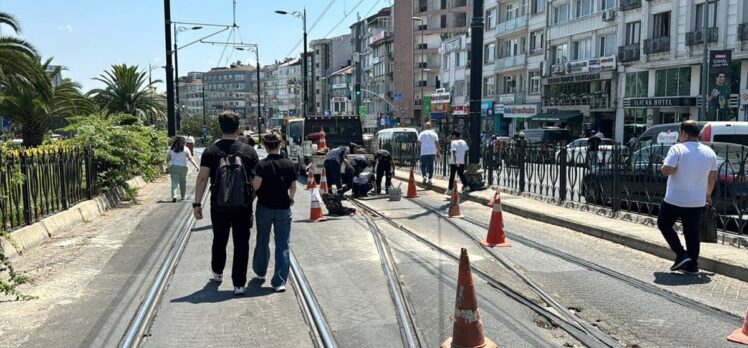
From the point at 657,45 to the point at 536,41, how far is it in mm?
15026

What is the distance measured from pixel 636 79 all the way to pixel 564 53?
8.72 meters

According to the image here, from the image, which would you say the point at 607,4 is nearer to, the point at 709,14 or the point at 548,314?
the point at 709,14

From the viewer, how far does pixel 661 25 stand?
36.6 m

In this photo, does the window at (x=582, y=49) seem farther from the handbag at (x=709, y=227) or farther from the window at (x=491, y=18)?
the handbag at (x=709, y=227)

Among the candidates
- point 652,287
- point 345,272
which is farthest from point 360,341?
point 652,287

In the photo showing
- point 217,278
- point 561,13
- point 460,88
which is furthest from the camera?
point 460,88

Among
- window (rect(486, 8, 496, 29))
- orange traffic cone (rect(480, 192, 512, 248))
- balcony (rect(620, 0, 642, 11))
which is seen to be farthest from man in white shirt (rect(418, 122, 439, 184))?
window (rect(486, 8, 496, 29))

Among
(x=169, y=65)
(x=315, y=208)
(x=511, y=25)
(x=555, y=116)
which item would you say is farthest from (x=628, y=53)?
(x=315, y=208)

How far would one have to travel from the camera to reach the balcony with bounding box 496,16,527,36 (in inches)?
2047

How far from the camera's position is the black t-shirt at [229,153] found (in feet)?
21.5

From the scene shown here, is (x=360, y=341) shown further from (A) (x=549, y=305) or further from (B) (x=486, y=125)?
(B) (x=486, y=125)

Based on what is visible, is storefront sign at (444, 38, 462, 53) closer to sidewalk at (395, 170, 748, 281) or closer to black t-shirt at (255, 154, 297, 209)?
sidewalk at (395, 170, 748, 281)

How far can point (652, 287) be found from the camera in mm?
6883

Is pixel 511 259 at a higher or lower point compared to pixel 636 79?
lower
